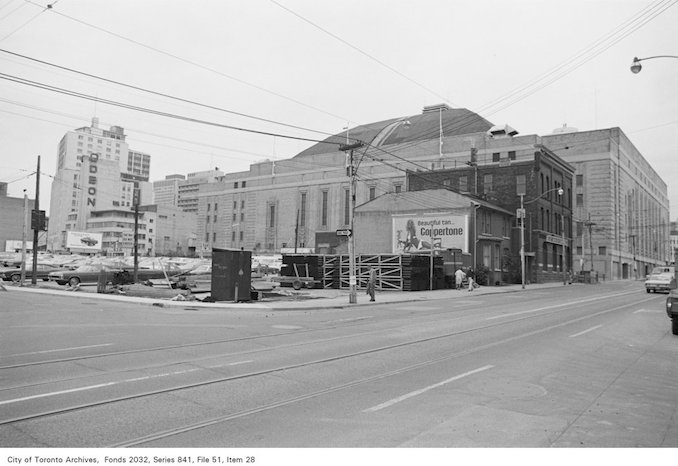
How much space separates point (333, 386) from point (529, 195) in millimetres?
54154

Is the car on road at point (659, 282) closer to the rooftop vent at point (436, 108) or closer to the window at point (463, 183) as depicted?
the window at point (463, 183)

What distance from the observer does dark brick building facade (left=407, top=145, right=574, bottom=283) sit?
5609 cm

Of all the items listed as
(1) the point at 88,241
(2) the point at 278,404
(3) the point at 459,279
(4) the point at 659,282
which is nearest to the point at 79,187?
(1) the point at 88,241

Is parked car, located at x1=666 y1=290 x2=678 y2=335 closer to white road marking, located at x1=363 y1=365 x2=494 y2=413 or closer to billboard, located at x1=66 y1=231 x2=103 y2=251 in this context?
white road marking, located at x1=363 y1=365 x2=494 y2=413

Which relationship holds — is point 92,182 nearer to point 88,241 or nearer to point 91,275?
point 88,241

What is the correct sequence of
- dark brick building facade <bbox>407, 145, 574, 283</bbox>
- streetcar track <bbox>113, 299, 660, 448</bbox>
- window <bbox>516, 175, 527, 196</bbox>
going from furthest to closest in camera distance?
window <bbox>516, 175, 527, 196</bbox>, dark brick building facade <bbox>407, 145, 574, 283</bbox>, streetcar track <bbox>113, 299, 660, 448</bbox>

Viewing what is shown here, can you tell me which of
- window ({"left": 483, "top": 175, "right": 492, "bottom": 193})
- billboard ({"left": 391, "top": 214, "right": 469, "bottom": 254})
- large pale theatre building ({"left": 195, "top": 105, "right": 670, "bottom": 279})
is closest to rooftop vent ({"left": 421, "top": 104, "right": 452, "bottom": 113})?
large pale theatre building ({"left": 195, "top": 105, "right": 670, "bottom": 279})

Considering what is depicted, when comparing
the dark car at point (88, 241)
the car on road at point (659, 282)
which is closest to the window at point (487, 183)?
the car on road at point (659, 282)

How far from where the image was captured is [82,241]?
103125mm

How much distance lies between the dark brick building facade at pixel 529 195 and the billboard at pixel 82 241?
7006 centimetres

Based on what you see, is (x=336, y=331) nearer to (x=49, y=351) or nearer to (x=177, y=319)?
(x=177, y=319)

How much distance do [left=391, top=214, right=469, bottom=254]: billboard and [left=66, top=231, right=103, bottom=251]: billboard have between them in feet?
251

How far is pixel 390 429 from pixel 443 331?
8.65 m

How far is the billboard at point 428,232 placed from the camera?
153 ft
